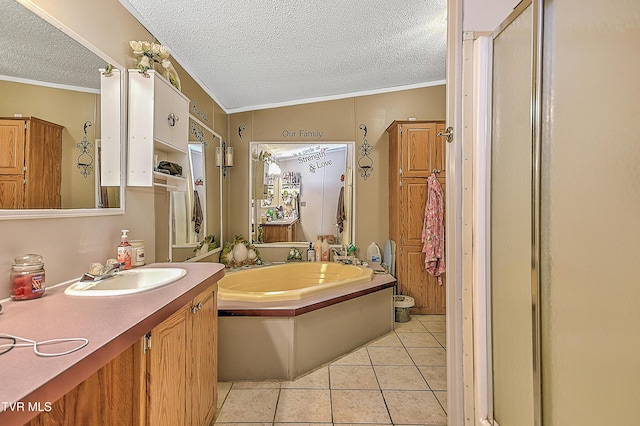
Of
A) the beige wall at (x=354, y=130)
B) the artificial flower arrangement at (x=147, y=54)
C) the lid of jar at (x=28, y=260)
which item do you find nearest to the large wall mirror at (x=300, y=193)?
the beige wall at (x=354, y=130)

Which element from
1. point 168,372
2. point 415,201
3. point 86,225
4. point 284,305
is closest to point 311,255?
point 415,201

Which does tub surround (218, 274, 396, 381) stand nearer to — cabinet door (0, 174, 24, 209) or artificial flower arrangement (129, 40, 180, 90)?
cabinet door (0, 174, 24, 209)

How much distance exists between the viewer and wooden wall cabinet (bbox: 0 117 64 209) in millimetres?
1076

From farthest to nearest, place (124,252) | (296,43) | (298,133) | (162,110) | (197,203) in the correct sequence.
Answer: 1. (298,133)
2. (197,203)
3. (296,43)
4. (162,110)
5. (124,252)

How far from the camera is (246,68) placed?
292cm

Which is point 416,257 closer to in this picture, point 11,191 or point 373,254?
point 373,254

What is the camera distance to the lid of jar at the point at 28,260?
3.69 feet

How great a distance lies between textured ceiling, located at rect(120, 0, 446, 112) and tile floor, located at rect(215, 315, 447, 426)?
2.55 metres

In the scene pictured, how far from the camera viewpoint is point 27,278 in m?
1.12

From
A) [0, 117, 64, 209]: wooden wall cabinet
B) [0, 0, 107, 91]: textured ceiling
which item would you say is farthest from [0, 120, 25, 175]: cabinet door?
[0, 0, 107, 91]: textured ceiling

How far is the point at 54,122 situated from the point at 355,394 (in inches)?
87.0

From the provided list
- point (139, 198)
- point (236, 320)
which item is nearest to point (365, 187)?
point (236, 320)

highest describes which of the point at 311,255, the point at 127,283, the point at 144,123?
the point at 144,123

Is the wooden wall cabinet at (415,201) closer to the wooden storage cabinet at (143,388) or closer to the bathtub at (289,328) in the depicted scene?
the bathtub at (289,328)
